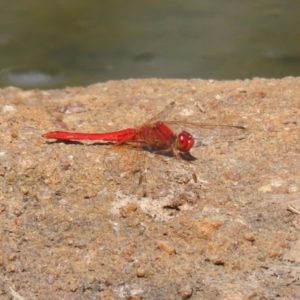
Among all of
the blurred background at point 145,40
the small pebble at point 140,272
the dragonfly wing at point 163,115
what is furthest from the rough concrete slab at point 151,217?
the blurred background at point 145,40

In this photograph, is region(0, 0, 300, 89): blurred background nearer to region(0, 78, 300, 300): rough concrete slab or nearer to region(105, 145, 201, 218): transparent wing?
region(0, 78, 300, 300): rough concrete slab

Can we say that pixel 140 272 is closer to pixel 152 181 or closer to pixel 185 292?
pixel 185 292

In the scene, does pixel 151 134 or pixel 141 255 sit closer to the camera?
pixel 141 255

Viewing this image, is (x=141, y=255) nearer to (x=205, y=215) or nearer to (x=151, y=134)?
(x=205, y=215)

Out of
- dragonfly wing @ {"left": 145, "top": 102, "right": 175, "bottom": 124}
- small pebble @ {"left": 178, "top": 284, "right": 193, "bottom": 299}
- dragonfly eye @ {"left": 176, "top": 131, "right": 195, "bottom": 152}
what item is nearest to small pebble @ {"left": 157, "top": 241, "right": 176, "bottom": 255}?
small pebble @ {"left": 178, "top": 284, "right": 193, "bottom": 299}

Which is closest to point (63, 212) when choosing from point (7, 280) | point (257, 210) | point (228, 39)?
point (7, 280)
